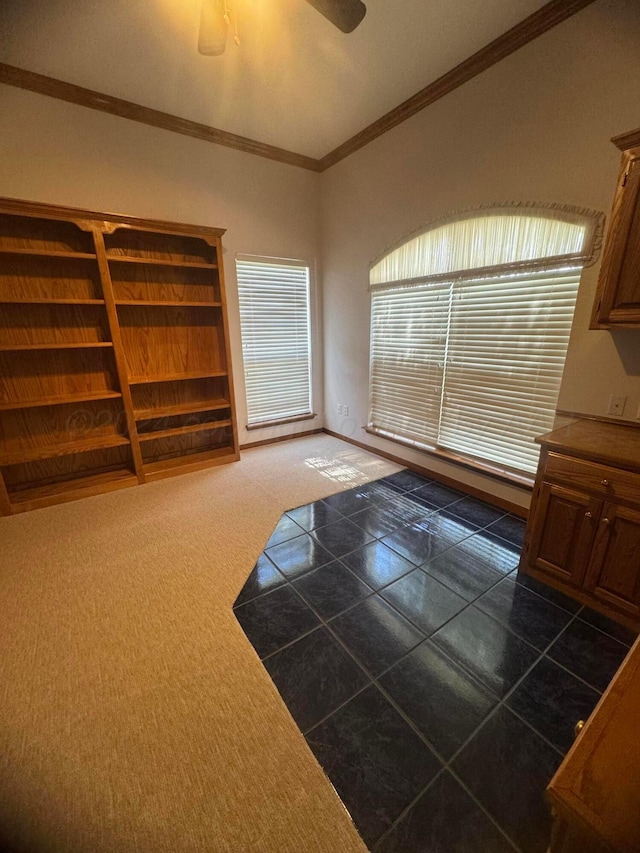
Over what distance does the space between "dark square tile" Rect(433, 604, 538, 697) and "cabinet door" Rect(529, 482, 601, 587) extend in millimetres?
495

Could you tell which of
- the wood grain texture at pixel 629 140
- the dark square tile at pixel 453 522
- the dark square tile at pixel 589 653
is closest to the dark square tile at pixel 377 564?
the dark square tile at pixel 453 522

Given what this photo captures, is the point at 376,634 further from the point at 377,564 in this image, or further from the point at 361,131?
the point at 361,131

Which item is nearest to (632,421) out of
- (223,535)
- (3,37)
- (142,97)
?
(223,535)

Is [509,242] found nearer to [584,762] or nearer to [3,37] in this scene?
[584,762]

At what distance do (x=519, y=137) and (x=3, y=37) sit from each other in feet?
10.5

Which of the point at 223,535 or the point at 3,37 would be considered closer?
the point at 3,37

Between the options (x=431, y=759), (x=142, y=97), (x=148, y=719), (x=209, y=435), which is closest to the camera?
(x=431, y=759)

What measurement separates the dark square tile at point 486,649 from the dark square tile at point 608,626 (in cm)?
41

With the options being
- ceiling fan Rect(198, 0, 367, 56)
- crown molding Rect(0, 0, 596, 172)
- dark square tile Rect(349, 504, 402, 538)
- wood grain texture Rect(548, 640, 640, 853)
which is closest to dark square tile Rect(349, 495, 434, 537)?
dark square tile Rect(349, 504, 402, 538)

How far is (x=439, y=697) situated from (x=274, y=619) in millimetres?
803

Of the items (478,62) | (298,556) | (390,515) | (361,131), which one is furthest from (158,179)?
(390,515)

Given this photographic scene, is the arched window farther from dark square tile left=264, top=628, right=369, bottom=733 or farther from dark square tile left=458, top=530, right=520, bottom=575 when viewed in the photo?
dark square tile left=264, top=628, right=369, bottom=733

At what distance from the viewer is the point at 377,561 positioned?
2121mm

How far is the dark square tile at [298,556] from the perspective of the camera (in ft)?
6.78
